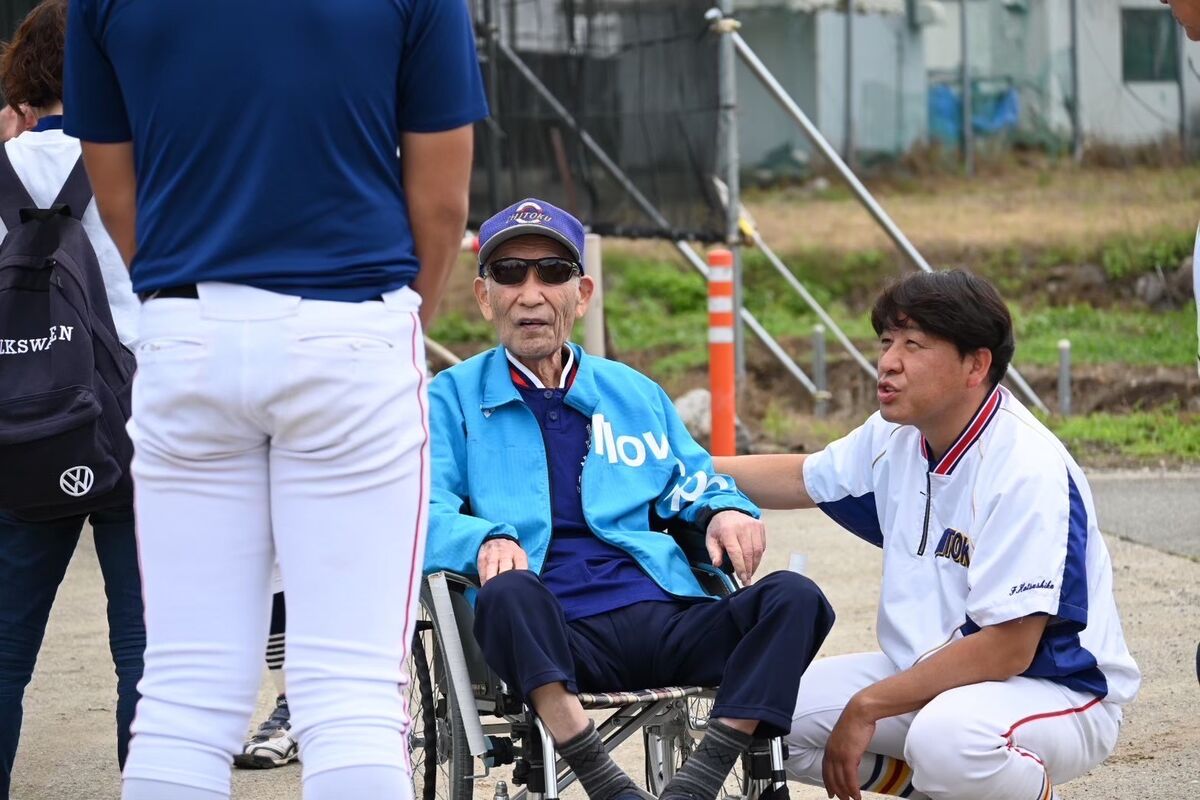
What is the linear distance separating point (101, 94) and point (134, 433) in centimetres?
52

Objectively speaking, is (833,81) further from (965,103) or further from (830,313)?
(830,313)

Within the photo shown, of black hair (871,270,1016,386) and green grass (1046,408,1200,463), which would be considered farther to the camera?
green grass (1046,408,1200,463)

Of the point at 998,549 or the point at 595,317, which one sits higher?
the point at 998,549

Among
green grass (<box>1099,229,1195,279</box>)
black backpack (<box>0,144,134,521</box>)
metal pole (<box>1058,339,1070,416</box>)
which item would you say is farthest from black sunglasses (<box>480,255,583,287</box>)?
green grass (<box>1099,229,1195,279</box>)

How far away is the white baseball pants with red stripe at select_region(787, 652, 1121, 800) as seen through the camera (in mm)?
3193

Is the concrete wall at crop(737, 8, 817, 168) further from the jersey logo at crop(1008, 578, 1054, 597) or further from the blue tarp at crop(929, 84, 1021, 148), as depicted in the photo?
the jersey logo at crop(1008, 578, 1054, 597)

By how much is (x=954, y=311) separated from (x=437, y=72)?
1.32 m

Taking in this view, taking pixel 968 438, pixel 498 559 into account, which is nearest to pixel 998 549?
pixel 968 438

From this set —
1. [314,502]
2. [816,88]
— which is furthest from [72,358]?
[816,88]

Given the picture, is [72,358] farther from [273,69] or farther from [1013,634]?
[1013,634]

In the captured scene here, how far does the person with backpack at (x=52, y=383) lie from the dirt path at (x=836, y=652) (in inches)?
33.2

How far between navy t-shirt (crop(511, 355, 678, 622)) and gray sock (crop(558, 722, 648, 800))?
0.37m

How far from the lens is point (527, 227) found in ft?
12.0

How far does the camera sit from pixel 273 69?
2.38m
